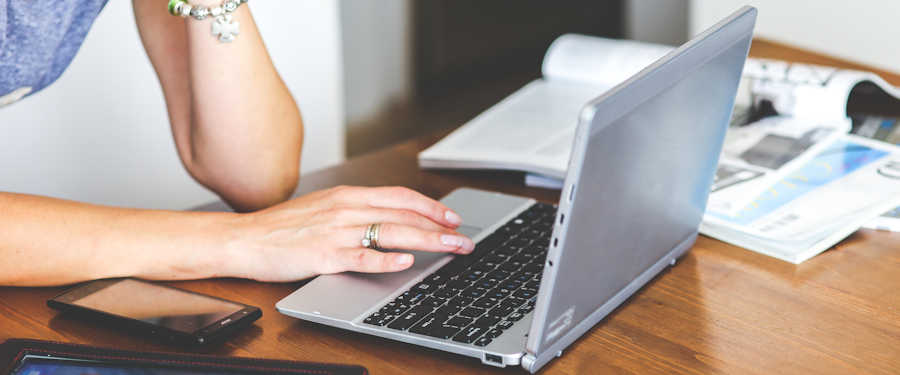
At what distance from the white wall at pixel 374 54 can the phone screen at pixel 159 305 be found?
203 cm

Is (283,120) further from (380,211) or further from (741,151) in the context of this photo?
(741,151)

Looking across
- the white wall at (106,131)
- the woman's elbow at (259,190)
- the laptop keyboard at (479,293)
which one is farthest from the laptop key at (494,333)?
the white wall at (106,131)

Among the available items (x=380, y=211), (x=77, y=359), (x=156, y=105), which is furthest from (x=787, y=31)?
(x=77, y=359)

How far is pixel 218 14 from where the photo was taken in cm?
98

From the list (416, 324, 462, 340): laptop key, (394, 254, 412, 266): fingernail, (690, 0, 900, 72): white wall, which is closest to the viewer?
(416, 324, 462, 340): laptop key

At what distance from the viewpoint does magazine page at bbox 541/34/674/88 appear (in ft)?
4.23

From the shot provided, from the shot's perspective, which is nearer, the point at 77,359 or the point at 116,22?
the point at 77,359

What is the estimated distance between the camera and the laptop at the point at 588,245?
0.59 meters

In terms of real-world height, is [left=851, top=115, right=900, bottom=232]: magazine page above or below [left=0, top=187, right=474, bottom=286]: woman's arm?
above

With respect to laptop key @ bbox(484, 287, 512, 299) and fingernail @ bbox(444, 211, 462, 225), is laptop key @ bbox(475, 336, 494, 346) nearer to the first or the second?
laptop key @ bbox(484, 287, 512, 299)

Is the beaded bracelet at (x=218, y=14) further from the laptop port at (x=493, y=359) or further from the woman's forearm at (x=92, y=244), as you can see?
the laptop port at (x=493, y=359)

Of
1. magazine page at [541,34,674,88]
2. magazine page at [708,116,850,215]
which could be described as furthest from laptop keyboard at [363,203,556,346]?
magazine page at [541,34,674,88]

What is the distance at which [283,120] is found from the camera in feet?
3.56

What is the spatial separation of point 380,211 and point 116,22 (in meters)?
1.08
